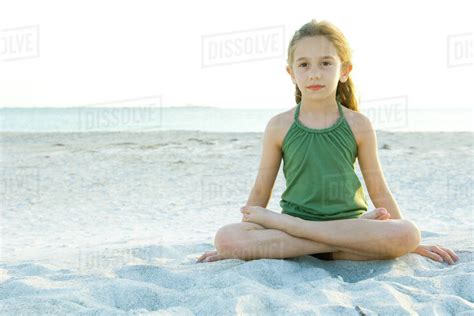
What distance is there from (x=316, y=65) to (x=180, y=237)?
2.19 m

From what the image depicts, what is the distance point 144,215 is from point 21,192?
206 cm

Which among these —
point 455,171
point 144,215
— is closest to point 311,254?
point 144,215

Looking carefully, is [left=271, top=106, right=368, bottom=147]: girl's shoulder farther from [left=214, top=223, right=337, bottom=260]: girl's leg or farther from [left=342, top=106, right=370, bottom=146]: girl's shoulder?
[left=214, top=223, right=337, bottom=260]: girl's leg

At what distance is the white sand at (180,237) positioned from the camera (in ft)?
8.23

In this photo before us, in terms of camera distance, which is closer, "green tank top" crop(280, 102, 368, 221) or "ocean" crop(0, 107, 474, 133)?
"green tank top" crop(280, 102, 368, 221)

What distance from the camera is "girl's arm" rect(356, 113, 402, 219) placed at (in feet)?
11.2

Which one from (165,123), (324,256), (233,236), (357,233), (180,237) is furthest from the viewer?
(165,123)

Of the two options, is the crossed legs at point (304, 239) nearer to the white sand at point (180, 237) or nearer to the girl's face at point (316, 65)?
the white sand at point (180, 237)

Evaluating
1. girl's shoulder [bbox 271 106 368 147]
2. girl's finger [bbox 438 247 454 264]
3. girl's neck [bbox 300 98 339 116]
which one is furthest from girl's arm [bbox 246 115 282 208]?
girl's finger [bbox 438 247 454 264]

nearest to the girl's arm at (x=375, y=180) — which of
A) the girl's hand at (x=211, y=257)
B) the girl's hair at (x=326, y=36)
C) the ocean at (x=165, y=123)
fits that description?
the girl's hair at (x=326, y=36)

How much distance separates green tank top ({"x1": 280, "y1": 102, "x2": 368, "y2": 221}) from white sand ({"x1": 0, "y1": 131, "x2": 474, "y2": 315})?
274 mm

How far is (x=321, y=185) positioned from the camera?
3.32 m

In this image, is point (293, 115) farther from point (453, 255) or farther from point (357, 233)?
point (453, 255)

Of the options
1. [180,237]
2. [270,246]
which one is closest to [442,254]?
[270,246]
